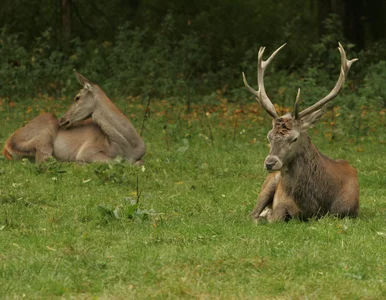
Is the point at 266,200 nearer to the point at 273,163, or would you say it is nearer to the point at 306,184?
the point at 306,184

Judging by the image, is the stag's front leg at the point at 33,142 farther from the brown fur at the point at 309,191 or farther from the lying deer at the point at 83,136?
the brown fur at the point at 309,191

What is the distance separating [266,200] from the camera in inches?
359

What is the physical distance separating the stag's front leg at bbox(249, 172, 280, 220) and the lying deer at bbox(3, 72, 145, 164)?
3592 millimetres

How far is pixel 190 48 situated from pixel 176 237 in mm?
→ 14593

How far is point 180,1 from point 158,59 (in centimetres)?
628

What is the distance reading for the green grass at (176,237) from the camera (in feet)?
20.5

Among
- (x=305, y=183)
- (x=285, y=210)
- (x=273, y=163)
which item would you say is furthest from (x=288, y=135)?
(x=285, y=210)

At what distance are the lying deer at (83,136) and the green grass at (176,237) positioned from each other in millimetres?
449

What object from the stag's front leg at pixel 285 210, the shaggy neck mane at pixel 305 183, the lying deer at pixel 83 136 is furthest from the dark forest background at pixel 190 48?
the stag's front leg at pixel 285 210

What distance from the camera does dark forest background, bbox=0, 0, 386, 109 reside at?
19.1 meters

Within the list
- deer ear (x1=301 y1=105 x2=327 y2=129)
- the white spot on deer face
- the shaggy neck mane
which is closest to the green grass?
the shaggy neck mane

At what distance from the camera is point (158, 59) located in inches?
811

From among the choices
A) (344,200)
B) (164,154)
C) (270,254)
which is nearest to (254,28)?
(164,154)

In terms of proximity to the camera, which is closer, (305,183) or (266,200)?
(305,183)
